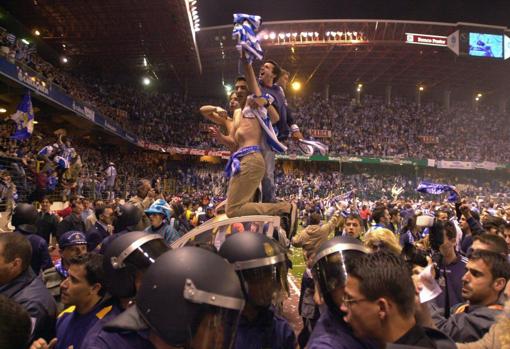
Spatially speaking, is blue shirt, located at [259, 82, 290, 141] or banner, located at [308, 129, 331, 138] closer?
blue shirt, located at [259, 82, 290, 141]

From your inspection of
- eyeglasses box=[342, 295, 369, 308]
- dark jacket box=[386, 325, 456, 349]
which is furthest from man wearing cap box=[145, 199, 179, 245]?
dark jacket box=[386, 325, 456, 349]

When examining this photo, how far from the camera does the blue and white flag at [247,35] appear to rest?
3.82m

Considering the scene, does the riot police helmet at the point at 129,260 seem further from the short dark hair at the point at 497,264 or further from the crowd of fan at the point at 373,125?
the crowd of fan at the point at 373,125

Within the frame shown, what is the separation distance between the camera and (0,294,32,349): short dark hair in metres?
1.55

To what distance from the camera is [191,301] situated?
1438 mm

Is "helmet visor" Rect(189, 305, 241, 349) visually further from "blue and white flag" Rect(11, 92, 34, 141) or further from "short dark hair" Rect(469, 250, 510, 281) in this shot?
"blue and white flag" Rect(11, 92, 34, 141)

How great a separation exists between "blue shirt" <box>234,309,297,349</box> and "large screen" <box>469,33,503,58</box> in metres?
37.8

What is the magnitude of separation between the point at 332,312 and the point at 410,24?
3515 cm

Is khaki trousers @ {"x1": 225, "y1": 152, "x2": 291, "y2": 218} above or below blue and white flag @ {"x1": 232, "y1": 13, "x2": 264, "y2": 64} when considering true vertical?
below

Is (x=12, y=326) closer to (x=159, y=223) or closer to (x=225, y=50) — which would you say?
(x=159, y=223)

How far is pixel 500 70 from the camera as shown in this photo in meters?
38.8

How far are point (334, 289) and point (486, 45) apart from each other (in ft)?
130

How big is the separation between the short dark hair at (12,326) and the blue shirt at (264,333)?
105 centimetres

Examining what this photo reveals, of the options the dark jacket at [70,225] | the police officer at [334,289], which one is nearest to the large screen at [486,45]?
the dark jacket at [70,225]
